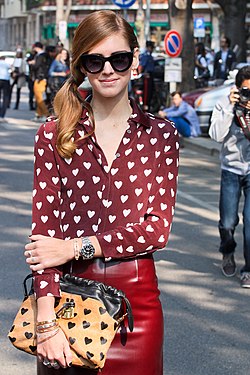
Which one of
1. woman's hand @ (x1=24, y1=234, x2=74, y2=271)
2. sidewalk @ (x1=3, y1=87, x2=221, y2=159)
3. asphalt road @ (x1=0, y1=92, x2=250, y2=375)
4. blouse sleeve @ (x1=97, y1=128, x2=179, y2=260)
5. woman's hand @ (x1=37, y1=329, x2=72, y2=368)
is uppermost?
blouse sleeve @ (x1=97, y1=128, x2=179, y2=260)

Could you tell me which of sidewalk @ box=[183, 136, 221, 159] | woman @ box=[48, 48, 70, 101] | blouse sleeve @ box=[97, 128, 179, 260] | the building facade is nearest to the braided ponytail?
blouse sleeve @ box=[97, 128, 179, 260]

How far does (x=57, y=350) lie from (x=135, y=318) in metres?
0.30

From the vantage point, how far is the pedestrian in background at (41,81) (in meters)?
25.0

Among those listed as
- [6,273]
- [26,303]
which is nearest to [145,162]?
[26,303]

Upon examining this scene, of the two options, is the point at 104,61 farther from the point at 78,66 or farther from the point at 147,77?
the point at 147,77

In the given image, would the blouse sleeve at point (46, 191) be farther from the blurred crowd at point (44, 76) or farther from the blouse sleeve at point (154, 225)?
the blurred crowd at point (44, 76)

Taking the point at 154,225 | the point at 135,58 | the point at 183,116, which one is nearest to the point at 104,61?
the point at 135,58

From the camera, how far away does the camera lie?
25.9ft

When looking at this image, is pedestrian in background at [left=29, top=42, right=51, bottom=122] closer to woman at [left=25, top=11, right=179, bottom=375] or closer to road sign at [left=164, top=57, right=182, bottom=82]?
road sign at [left=164, top=57, right=182, bottom=82]

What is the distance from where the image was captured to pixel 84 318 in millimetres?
3041

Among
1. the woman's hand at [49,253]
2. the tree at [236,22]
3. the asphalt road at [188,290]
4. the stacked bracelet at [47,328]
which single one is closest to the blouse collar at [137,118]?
the woman's hand at [49,253]

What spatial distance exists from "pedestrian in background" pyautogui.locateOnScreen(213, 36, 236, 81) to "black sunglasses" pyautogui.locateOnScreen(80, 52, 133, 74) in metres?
22.3

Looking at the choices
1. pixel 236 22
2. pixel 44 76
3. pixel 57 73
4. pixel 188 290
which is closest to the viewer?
pixel 188 290

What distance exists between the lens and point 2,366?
587 centimetres
